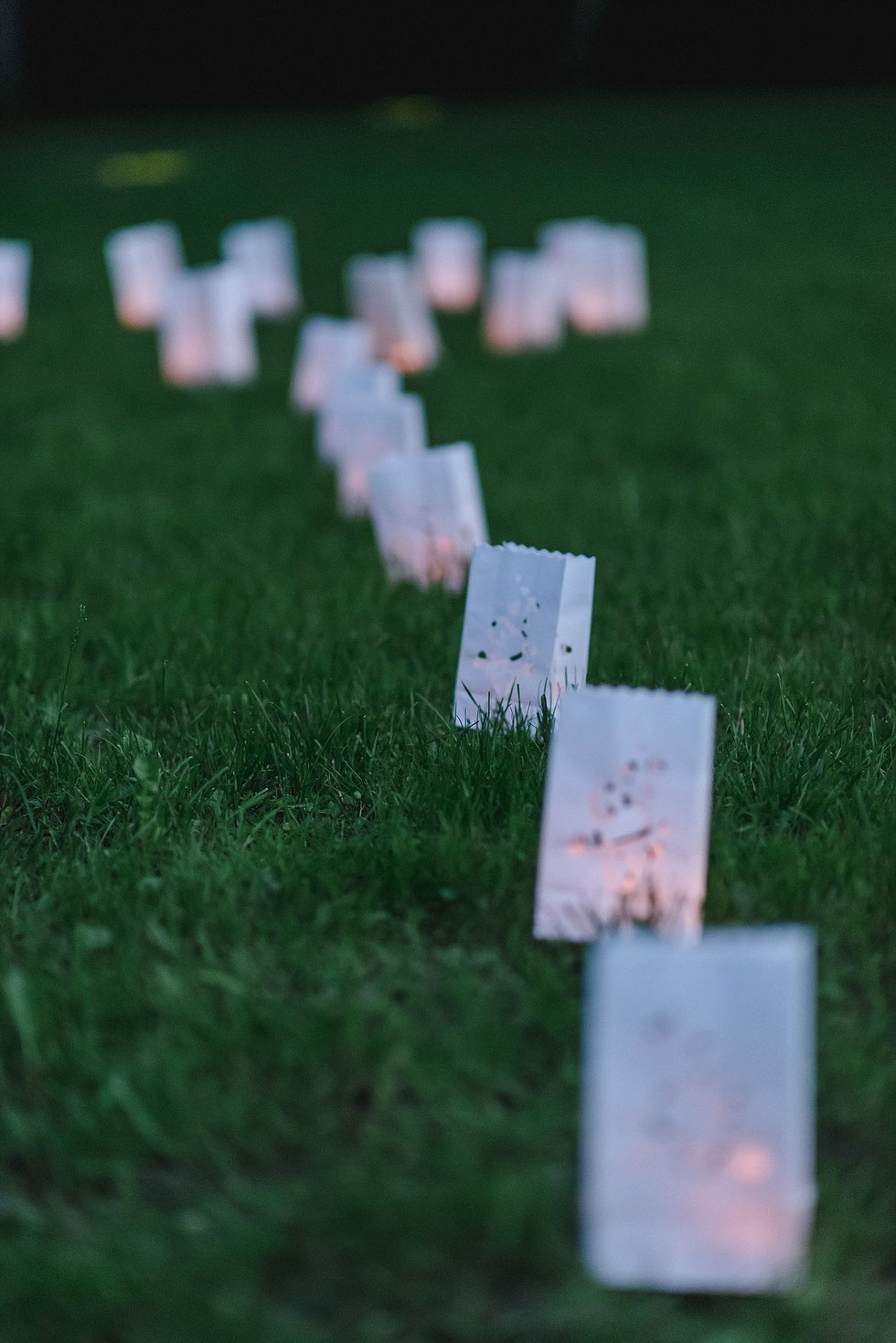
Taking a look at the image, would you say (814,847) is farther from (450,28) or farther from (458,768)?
(450,28)

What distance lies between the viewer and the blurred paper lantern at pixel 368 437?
4.05 metres

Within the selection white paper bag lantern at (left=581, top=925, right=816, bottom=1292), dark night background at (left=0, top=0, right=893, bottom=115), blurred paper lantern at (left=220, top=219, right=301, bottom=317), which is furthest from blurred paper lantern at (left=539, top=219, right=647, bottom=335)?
dark night background at (left=0, top=0, right=893, bottom=115)

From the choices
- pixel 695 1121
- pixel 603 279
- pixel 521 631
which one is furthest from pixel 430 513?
pixel 603 279

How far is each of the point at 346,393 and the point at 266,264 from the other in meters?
4.59

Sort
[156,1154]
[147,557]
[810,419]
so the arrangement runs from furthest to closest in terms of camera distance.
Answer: [810,419] < [147,557] < [156,1154]

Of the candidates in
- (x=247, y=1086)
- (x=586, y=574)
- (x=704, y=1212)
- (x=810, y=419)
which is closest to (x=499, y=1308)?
(x=704, y=1212)

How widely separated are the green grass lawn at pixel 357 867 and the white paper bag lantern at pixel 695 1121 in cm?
5

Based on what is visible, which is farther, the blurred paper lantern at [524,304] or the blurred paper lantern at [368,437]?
the blurred paper lantern at [524,304]

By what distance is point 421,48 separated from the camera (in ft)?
103

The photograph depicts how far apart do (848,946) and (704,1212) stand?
605mm

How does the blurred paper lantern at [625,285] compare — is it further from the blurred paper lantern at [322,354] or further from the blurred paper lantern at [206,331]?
the blurred paper lantern at [322,354]

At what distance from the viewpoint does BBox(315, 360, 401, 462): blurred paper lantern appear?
13.8 ft

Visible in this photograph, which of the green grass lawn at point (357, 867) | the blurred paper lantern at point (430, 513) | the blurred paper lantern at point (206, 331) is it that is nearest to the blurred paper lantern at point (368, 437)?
the green grass lawn at point (357, 867)

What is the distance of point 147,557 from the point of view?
3846mm
